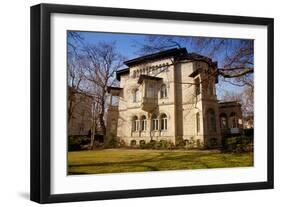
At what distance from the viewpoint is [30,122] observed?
697 cm

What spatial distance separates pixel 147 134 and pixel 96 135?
0.58m

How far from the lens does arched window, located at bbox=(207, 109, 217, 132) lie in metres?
7.82

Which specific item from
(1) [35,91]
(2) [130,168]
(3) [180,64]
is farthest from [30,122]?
(3) [180,64]

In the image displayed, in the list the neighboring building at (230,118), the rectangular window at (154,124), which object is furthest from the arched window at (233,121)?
the rectangular window at (154,124)

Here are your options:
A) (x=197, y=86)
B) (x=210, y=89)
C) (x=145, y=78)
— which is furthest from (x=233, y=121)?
(x=145, y=78)

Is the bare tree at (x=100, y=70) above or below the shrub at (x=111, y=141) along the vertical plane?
above

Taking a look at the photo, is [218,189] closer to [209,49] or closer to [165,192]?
[165,192]

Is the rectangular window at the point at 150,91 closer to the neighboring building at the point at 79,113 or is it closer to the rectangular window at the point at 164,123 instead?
the rectangular window at the point at 164,123

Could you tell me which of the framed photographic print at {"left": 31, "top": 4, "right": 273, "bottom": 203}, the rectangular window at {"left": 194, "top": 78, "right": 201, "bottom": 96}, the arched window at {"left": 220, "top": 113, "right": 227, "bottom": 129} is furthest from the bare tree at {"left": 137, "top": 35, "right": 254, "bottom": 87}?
the arched window at {"left": 220, "top": 113, "right": 227, "bottom": 129}

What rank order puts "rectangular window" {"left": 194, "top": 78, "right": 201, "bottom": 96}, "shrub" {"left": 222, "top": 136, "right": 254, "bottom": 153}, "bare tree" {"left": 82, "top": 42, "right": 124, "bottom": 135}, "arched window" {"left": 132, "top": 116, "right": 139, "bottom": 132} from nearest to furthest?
"bare tree" {"left": 82, "top": 42, "right": 124, "bottom": 135} → "arched window" {"left": 132, "top": 116, "right": 139, "bottom": 132} → "rectangular window" {"left": 194, "top": 78, "right": 201, "bottom": 96} → "shrub" {"left": 222, "top": 136, "right": 254, "bottom": 153}

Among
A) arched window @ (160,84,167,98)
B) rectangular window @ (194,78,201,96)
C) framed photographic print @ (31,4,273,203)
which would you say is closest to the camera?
framed photographic print @ (31,4,273,203)

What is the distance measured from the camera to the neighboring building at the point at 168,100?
744cm

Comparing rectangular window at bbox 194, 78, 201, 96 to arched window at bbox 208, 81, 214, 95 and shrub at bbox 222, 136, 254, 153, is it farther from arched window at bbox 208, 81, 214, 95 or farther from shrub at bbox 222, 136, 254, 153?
Answer: shrub at bbox 222, 136, 254, 153

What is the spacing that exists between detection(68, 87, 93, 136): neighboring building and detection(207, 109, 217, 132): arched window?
4.30 feet
